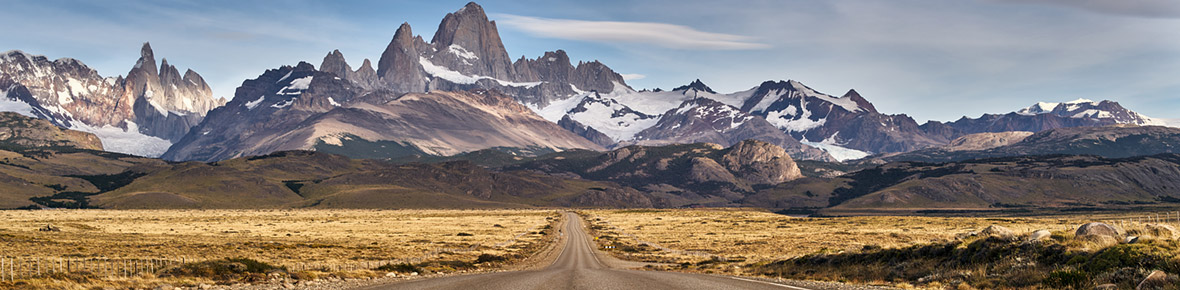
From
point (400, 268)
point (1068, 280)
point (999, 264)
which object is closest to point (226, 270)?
point (400, 268)

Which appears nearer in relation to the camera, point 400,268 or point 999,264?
point 999,264

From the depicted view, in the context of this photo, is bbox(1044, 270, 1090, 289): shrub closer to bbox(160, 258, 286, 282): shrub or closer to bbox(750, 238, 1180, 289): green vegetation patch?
bbox(750, 238, 1180, 289): green vegetation patch

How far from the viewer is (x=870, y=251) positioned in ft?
130

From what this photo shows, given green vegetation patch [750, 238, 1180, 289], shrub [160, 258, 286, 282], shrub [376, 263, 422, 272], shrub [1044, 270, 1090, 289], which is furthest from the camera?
shrub [376, 263, 422, 272]

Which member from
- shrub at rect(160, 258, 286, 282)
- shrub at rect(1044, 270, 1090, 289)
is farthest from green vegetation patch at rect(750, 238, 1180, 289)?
shrub at rect(160, 258, 286, 282)

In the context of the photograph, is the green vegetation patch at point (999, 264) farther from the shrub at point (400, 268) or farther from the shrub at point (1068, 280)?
the shrub at point (400, 268)

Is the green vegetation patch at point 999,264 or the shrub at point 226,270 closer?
the green vegetation patch at point 999,264

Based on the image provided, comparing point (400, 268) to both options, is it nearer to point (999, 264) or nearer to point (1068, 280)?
point (999, 264)

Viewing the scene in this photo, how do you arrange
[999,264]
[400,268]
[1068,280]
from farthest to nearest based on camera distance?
1. [400,268]
2. [999,264]
3. [1068,280]

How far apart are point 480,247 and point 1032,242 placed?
68.1m

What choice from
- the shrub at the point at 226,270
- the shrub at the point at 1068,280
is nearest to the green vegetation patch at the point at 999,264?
the shrub at the point at 1068,280

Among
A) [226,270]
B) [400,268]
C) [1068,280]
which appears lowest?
[400,268]

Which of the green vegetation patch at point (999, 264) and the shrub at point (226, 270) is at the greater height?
the green vegetation patch at point (999, 264)

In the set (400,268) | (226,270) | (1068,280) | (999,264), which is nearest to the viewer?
(1068,280)
